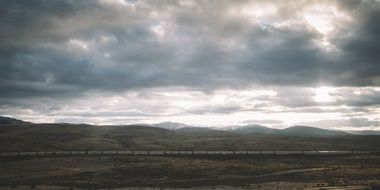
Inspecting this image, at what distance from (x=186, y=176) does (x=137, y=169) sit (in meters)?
12.4

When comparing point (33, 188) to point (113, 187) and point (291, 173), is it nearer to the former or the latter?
point (113, 187)

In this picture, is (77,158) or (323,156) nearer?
(77,158)

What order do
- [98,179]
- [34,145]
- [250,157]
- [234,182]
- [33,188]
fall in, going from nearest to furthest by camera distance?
1. [33,188]
2. [234,182]
3. [98,179]
4. [250,157]
5. [34,145]

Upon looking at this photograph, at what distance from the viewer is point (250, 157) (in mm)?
90625

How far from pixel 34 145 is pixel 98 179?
265 ft

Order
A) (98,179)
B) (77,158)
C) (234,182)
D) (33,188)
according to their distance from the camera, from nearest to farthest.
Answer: (33,188) → (234,182) → (98,179) → (77,158)

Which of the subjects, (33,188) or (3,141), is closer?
(33,188)

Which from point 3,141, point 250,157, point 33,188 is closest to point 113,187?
point 33,188

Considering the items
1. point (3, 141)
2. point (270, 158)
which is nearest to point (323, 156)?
point (270, 158)

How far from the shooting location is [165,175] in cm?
5959

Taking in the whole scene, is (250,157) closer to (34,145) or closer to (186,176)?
(186,176)

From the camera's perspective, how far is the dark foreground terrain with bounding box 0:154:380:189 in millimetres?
45750

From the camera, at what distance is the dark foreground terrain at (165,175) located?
150 ft

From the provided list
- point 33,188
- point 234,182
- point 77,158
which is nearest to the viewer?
point 33,188
